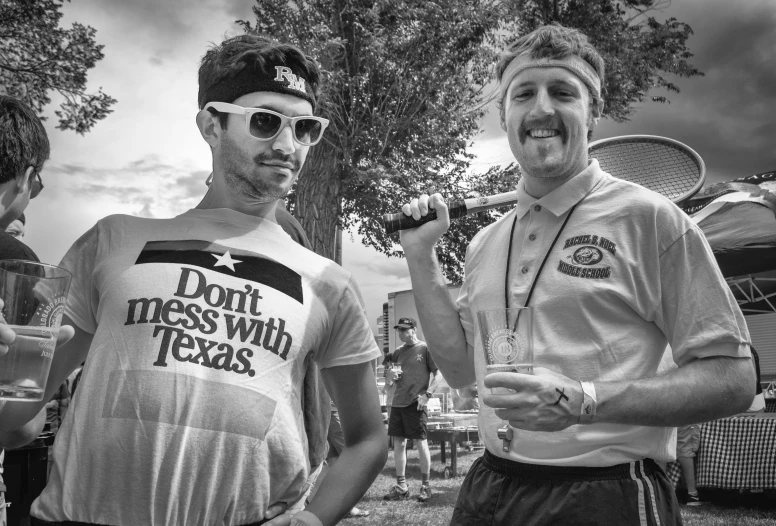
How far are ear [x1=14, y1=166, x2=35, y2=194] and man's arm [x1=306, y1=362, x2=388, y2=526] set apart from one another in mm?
1452

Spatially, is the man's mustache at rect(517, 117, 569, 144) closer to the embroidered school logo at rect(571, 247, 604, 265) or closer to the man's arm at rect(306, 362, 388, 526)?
the embroidered school logo at rect(571, 247, 604, 265)

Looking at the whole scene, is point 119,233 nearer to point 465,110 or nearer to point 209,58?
point 209,58

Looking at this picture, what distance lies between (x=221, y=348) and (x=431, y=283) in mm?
931

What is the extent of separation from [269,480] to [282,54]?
135cm

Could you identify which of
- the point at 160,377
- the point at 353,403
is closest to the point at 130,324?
the point at 160,377

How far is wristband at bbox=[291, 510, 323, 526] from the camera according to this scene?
5.49 ft

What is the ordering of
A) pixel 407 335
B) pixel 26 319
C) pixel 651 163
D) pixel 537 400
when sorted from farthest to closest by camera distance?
1. pixel 407 335
2. pixel 651 163
3. pixel 537 400
4. pixel 26 319

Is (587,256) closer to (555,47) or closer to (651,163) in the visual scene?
(555,47)

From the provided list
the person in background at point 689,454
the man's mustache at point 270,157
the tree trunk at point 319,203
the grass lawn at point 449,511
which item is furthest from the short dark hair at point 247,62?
the tree trunk at point 319,203

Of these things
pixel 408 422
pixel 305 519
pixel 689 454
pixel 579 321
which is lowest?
pixel 689 454

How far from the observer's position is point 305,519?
5.52 feet

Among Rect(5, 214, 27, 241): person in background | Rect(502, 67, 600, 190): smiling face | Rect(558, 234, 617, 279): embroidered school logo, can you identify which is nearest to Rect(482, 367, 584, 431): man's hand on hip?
Rect(558, 234, 617, 279): embroidered school logo

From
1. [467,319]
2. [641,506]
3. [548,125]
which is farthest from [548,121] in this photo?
[641,506]

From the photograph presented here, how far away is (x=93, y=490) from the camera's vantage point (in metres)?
1.58
